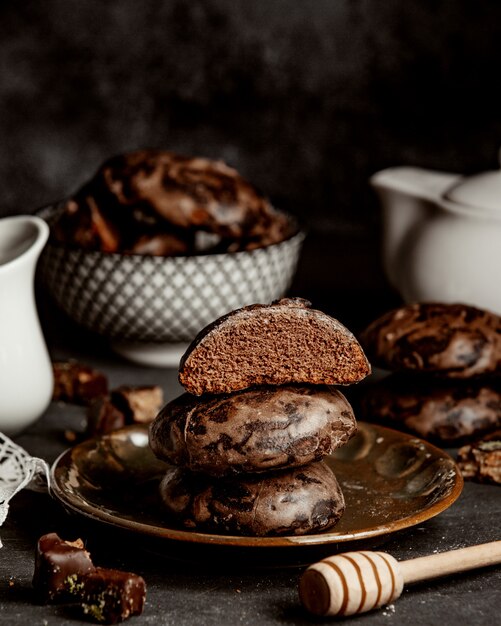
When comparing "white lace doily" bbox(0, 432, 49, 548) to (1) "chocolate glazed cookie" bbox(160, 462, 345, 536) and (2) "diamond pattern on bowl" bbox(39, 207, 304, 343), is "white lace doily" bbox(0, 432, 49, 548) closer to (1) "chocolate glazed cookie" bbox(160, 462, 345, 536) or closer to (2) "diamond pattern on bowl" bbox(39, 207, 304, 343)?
(1) "chocolate glazed cookie" bbox(160, 462, 345, 536)

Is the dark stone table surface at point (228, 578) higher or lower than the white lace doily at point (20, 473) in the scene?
higher

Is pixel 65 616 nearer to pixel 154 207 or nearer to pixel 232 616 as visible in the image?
pixel 232 616

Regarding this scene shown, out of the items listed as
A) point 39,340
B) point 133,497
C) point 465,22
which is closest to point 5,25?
point 465,22

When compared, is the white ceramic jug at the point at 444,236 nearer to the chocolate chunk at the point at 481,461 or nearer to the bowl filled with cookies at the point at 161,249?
the bowl filled with cookies at the point at 161,249

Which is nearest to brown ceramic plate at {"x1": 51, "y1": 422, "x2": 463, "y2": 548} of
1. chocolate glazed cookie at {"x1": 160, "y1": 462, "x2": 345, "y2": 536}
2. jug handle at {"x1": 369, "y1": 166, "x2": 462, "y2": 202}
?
chocolate glazed cookie at {"x1": 160, "y1": 462, "x2": 345, "y2": 536}

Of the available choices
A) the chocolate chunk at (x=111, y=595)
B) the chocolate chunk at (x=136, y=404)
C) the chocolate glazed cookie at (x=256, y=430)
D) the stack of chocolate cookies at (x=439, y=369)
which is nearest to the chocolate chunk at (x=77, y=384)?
the chocolate chunk at (x=136, y=404)

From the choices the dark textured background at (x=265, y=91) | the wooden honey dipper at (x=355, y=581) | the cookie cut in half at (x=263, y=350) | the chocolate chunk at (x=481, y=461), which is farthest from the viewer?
the dark textured background at (x=265, y=91)

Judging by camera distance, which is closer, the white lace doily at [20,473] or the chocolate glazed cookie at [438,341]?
the white lace doily at [20,473]
